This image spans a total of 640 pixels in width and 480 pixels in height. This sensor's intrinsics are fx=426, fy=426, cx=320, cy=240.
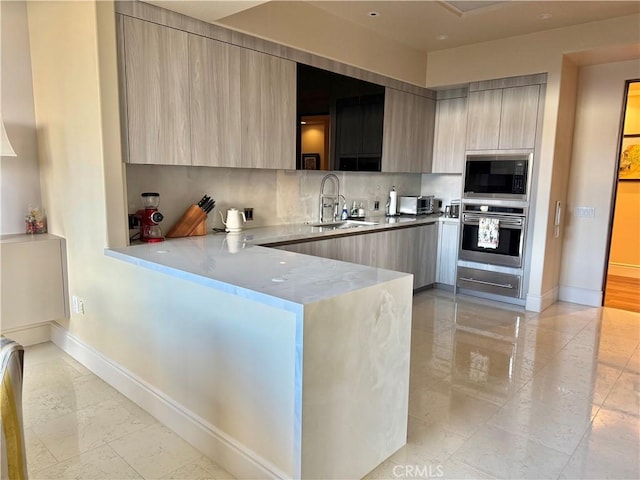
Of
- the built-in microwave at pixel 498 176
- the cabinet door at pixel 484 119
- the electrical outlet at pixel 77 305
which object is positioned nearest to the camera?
the electrical outlet at pixel 77 305

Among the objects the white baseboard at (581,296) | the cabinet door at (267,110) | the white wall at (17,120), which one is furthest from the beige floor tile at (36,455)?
the white baseboard at (581,296)

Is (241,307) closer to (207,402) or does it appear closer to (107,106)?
(207,402)

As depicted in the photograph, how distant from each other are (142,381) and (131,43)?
6.71 ft

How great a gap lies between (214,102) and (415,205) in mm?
3048

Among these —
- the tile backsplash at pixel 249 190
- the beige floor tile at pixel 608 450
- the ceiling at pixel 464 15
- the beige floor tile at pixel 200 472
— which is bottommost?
the beige floor tile at pixel 200 472

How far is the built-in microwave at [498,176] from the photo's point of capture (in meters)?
4.52

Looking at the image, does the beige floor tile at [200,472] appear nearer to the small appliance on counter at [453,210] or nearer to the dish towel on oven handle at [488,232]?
the dish towel on oven handle at [488,232]

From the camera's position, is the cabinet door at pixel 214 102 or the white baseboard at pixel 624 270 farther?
the white baseboard at pixel 624 270

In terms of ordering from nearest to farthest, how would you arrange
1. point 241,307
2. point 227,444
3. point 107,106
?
1. point 241,307
2. point 227,444
3. point 107,106

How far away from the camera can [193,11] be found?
108 inches

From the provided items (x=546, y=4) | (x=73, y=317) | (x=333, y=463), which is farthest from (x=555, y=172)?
(x=73, y=317)

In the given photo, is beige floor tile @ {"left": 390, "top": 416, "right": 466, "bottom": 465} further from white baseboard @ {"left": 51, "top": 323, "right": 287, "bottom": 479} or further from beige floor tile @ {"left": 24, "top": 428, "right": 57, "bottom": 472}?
beige floor tile @ {"left": 24, "top": 428, "right": 57, "bottom": 472}

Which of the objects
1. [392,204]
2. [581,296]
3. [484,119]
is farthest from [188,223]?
[581,296]

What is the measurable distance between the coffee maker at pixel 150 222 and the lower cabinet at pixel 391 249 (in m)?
0.93
